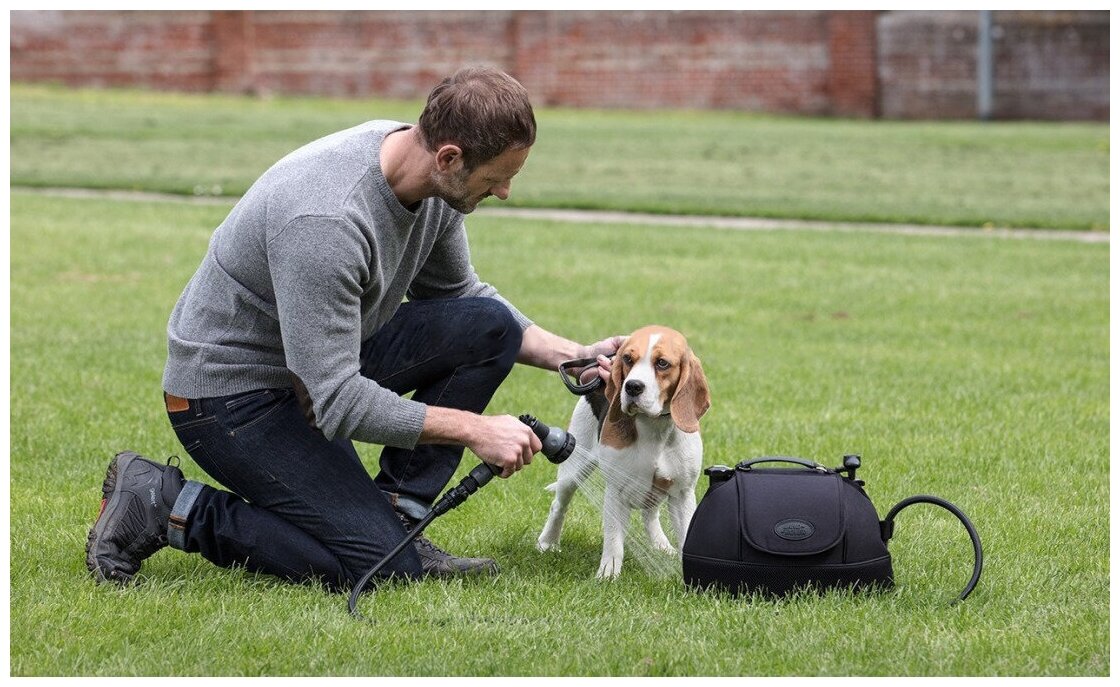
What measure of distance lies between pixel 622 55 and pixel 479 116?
2972 centimetres

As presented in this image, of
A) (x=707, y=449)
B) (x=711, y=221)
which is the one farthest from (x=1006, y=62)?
(x=707, y=449)

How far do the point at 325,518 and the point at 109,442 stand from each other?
2.03 metres

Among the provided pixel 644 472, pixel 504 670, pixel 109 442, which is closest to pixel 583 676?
pixel 504 670

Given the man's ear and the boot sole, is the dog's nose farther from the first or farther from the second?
the boot sole

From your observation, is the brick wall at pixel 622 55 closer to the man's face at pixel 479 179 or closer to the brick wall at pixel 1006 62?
the brick wall at pixel 1006 62

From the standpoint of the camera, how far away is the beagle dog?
4.31 metres

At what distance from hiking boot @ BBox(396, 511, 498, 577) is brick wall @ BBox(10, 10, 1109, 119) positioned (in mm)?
28400

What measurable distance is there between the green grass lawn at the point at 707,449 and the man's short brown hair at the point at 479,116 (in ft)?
4.11

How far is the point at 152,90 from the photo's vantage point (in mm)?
35188

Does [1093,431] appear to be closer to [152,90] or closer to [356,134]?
[356,134]

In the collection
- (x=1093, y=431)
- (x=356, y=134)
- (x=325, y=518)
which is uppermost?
(x=356, y=134)

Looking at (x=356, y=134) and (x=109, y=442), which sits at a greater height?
(x=356, y=134)

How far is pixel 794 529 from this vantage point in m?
4.22

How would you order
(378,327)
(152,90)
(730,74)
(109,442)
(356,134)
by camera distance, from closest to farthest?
(356,134), (378,327), (109,442), (730,74), (152,90)
